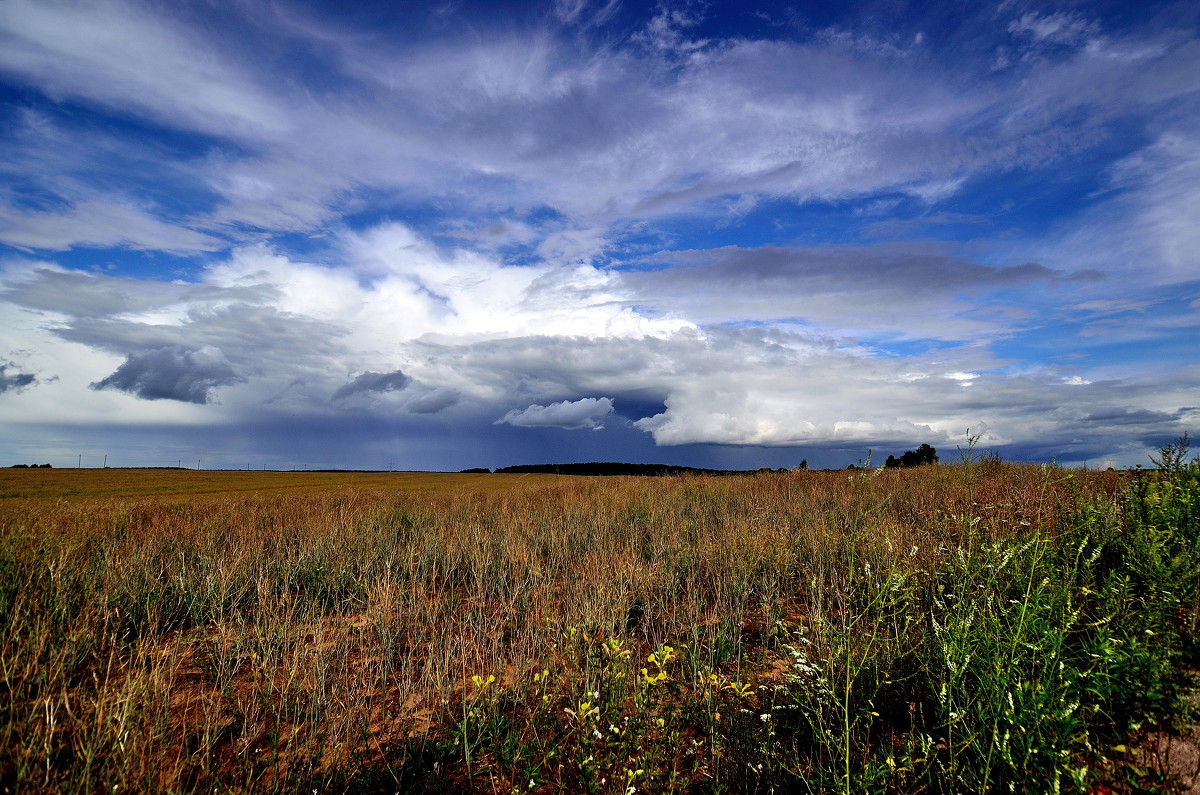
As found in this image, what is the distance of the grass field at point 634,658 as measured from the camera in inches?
142

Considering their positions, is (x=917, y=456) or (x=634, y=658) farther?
(x=917, y=456)

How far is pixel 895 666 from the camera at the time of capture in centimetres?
492

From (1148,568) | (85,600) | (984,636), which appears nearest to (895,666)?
(984,636)

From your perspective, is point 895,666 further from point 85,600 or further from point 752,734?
point 85,600

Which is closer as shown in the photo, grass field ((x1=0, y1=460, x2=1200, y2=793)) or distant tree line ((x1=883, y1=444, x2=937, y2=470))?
grass field ((x1=0, y1=460, x2=1200, y2=793))

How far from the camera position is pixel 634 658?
228 inches

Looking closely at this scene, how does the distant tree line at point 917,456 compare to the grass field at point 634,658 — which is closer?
the grass field at point 634,658

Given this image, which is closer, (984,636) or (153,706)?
(984,636)

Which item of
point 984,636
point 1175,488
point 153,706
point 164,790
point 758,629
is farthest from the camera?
point 1175,488

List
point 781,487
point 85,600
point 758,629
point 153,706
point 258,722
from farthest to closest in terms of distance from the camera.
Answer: point 781,487
point 85,600
point 758,629
point 258,722
point 153,706

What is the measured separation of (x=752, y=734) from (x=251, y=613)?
6934 mm

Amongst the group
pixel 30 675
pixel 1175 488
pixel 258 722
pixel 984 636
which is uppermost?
pixel 1175 488

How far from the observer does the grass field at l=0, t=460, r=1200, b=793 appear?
3604 mm

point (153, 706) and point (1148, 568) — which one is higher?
point (1148, 568)
